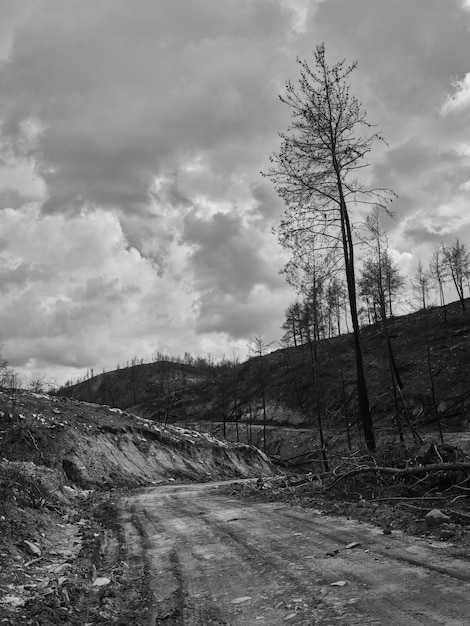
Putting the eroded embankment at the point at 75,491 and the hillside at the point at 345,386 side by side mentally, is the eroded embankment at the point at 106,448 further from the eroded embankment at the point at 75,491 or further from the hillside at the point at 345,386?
the hillside at the point at 345,386

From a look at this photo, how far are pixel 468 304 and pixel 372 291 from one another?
44.3 metres

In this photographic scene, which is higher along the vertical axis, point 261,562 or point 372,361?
point 372,361

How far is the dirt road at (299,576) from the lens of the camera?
352 cm

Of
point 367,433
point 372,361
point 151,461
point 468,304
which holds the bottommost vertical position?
point 151,461

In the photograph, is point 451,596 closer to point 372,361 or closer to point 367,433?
point 367,433

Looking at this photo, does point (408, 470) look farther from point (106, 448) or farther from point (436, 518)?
point (106, 448)

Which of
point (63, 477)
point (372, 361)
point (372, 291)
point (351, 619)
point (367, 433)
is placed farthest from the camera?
point (372, 361)

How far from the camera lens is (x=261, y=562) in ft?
17.1

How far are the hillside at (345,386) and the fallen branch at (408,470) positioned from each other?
72.2ft

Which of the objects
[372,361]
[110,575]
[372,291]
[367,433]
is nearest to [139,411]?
[372,361]

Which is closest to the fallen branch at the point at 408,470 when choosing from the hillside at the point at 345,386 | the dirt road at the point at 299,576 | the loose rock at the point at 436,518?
the loose rock at the point at 436,518

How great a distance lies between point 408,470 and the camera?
840 centimetres

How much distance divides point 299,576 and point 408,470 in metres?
4.73

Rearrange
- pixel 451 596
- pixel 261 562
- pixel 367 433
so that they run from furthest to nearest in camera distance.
→ pixel 367 433 → pixel 261 562 → pixel 451 596
